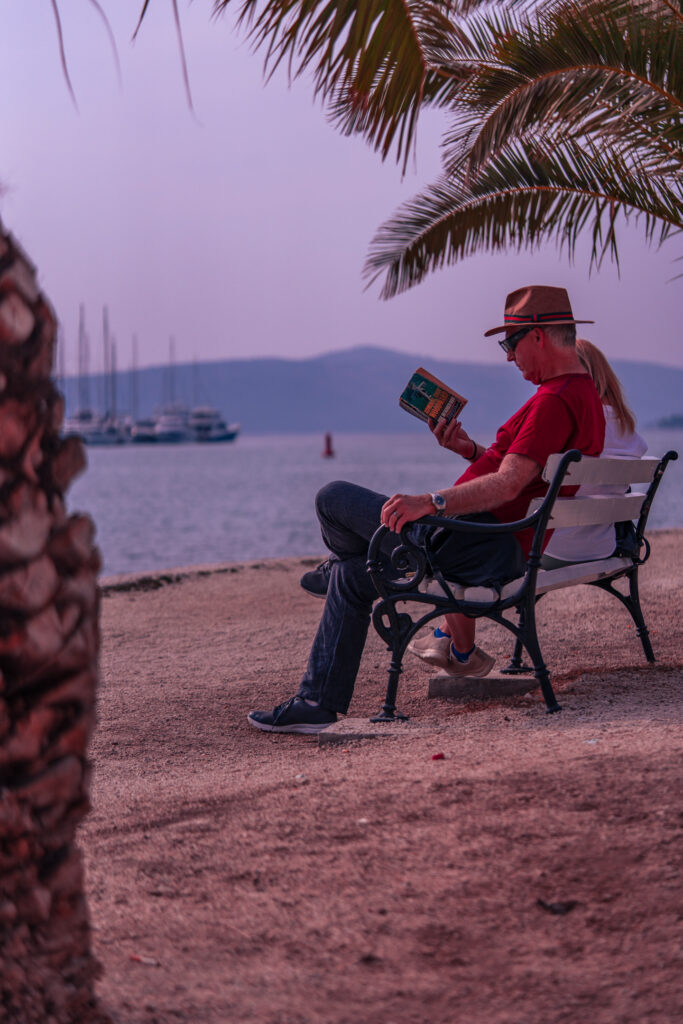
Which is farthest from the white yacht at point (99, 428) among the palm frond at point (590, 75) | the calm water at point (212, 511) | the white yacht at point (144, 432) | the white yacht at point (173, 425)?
the palm frond at point (590, 75)

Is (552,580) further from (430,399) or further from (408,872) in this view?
(408,872)

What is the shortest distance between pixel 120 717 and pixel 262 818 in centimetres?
217

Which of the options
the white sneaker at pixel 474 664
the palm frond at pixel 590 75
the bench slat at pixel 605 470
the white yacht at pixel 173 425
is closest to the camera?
the bench slat at pixel 605 470

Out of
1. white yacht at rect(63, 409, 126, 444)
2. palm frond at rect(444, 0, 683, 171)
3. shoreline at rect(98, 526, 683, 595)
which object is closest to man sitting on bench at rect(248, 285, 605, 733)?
palm frond at rect(444, 0, 683, 171)

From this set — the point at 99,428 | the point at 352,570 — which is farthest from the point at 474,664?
the point at 99,428

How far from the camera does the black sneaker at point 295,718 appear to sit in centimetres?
396

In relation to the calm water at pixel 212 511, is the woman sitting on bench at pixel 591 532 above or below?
above

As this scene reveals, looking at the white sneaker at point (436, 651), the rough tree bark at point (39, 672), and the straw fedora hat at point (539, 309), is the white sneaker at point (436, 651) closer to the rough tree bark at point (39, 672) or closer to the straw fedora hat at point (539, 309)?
the straw fedora hat at point (539, 309)

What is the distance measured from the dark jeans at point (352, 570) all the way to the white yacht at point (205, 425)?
132 meters

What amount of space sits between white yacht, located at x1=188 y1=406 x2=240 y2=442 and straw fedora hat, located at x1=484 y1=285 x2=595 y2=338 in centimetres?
13232

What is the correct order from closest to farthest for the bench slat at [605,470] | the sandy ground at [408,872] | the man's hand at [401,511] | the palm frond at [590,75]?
the sandy ground at [408,872] → the man's hand at [401,511] → the bench slat at [605,470] → the palm frond at [590,75]

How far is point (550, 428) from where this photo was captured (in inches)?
149

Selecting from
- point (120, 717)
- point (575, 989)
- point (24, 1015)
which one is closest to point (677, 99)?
point (120, 717)

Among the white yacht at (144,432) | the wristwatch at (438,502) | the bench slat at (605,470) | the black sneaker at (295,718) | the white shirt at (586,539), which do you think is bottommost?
the white yacht at (144,432)
